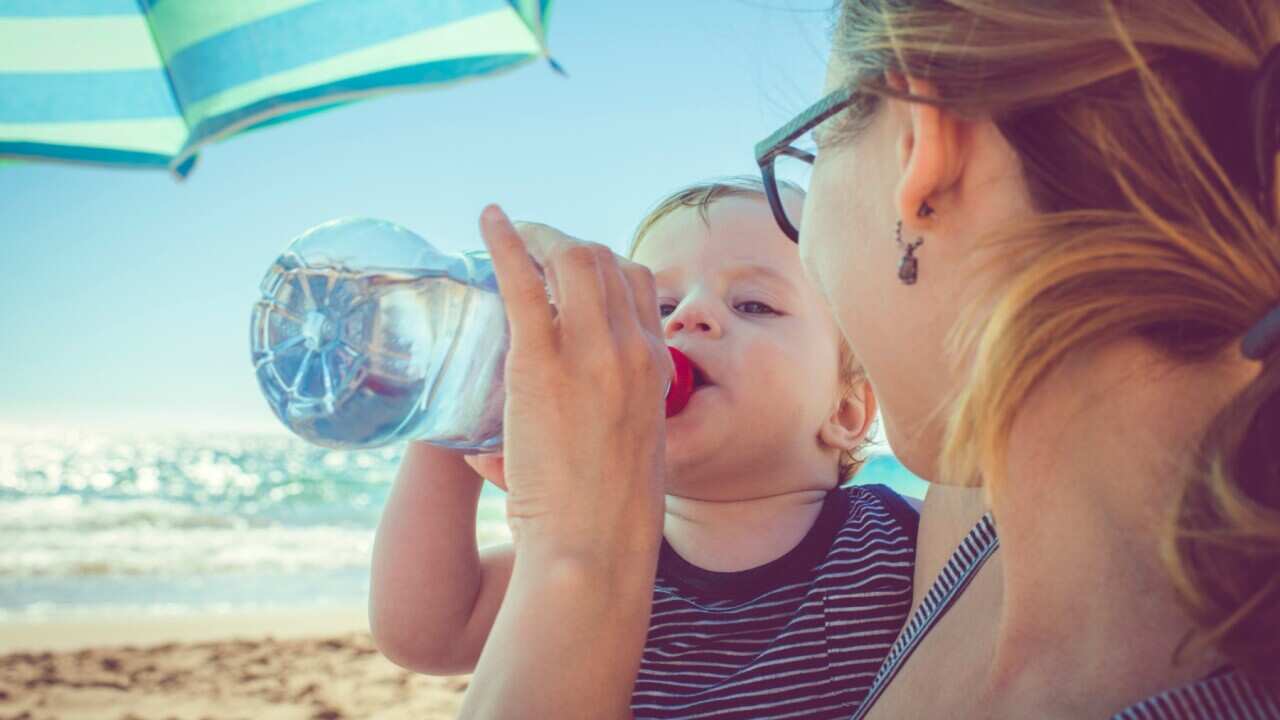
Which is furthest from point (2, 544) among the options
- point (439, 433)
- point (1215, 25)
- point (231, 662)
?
point (1215, 25)

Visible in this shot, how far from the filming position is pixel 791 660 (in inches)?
61.4

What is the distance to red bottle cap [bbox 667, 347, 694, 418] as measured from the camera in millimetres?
1763

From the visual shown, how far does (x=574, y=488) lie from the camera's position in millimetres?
1063

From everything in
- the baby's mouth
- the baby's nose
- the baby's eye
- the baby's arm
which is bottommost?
the baby's arm

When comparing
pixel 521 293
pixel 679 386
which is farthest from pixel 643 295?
pixel 679 386

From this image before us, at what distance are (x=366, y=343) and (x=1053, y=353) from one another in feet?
3.66

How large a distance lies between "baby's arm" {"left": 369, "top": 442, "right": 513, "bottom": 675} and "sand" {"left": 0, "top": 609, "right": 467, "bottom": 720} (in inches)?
161

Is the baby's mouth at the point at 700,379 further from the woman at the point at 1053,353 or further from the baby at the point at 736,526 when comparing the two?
the woman at the point at 1053,353

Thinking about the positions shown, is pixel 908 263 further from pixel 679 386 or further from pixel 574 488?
pixel 679 386

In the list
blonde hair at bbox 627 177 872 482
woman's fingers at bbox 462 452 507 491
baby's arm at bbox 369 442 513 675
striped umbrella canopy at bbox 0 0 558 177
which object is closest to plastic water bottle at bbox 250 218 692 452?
woman's fingers at bbox 462 452 507 491

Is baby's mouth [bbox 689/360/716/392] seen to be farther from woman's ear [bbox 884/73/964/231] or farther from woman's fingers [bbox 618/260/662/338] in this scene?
woman's ear [bbox 884/73/964/231]

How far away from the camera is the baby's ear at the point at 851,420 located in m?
2.05

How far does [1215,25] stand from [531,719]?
928 mm

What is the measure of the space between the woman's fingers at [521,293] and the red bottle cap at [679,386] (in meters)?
0.68
